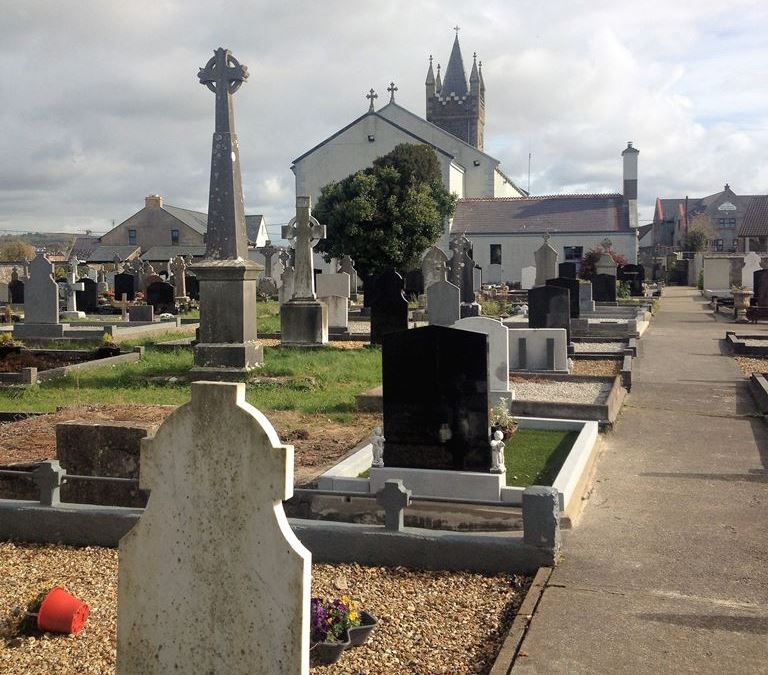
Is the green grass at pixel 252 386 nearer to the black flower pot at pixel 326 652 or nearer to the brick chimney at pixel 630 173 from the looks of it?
the black flower pot at pixel 326 652

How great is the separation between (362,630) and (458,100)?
8229 cm

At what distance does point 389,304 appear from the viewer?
17.4 metres

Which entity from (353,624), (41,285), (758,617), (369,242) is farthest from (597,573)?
(369,242)

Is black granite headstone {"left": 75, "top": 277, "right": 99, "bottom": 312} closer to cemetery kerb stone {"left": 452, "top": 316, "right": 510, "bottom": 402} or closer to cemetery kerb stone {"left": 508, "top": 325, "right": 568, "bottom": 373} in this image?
cemetery kerb stone {"left": 508, "top": 325, "right": 568, "bottom": 373}

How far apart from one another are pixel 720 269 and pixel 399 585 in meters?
42.7

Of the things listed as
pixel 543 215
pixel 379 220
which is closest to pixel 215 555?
pixel 379 220

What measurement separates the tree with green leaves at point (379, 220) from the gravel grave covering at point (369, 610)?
3802 centimetres

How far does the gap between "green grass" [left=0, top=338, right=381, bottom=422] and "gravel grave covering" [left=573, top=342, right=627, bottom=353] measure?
5120mm

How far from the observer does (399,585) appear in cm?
539

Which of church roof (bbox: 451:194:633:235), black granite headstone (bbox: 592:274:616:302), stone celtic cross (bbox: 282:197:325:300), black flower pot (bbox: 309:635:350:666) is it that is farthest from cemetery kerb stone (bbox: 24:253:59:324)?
church roof (bbox: 451:194:633:235)

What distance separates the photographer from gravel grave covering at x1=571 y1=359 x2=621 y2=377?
14711mm

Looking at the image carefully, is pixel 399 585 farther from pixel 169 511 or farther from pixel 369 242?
pixel 369 242

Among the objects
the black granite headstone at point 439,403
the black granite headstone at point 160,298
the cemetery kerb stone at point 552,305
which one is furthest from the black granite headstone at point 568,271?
the black granite headstone at point 439,403

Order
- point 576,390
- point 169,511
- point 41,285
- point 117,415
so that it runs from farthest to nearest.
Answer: point 41,285 → point 576,390 → point 117,415 → point 169,511
